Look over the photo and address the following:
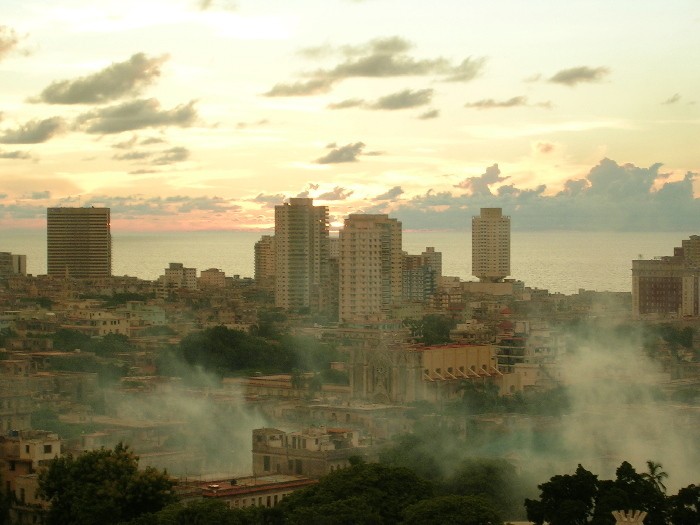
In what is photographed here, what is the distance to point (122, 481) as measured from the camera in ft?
62.2

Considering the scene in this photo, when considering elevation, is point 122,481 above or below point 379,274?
below

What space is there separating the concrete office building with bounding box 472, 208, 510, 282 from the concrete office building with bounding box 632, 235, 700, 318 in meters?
28.5

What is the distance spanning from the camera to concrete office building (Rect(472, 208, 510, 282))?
91.9 meters

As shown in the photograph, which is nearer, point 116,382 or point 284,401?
point 284,401

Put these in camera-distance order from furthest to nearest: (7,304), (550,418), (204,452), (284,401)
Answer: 1. (7,304)
2. (284,401)
3. (550,418)
4. (204,452)

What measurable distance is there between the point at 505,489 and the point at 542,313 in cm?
3384

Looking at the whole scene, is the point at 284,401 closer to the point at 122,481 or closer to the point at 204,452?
the point at 204,452

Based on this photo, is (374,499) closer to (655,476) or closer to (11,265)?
(655,476)

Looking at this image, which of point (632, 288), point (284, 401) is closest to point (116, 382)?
point (284, 401)

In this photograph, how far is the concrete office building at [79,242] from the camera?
287 ft

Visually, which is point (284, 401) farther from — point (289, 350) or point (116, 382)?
point (289, 350)

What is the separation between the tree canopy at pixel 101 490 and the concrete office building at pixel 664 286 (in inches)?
1683

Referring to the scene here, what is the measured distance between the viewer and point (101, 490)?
18.7 metres

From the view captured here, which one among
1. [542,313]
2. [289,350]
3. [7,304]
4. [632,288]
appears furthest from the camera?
[632,288]
